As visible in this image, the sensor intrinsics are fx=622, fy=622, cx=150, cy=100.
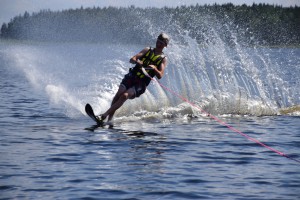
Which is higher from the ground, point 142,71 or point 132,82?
point 142,71

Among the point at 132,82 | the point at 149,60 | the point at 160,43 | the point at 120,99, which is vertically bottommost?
the point at 120,99

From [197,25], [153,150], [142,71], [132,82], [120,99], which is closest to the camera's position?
[153,150]

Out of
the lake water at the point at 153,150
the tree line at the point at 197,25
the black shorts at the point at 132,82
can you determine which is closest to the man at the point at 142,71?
the black shorts at the point at 132,82

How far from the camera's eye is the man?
12305mm

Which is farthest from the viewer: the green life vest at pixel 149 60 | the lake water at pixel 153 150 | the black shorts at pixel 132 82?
the black shorts at pixel 132 82

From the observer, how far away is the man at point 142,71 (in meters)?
12.3

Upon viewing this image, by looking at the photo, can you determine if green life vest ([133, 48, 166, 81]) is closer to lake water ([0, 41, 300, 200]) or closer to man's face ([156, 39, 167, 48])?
man's face ([156, 39, 167, 48])

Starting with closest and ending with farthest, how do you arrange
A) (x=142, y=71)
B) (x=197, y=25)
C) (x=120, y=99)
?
(x=142, y=71)
(x=120, y=99)
(x=197, y=25)

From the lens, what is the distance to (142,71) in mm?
→ 12305

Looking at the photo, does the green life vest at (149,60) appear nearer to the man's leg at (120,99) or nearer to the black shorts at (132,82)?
the black shorts at (132,82)

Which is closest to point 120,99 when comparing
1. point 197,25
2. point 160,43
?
point 160,43

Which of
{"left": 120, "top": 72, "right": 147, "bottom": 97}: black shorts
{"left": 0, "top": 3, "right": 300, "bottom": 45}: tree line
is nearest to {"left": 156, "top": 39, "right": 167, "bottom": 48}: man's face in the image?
{"left": 120, "top": 72, "right": 147, "bottom": 97}: black shorts

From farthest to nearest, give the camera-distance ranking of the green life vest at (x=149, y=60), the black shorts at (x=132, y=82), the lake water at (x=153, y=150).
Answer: the black shorts at (x=132, y=82), the green life vest at (x=149, y=60), the lake water at (x=153, y=150)

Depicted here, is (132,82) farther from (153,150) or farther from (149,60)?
(153,150)
